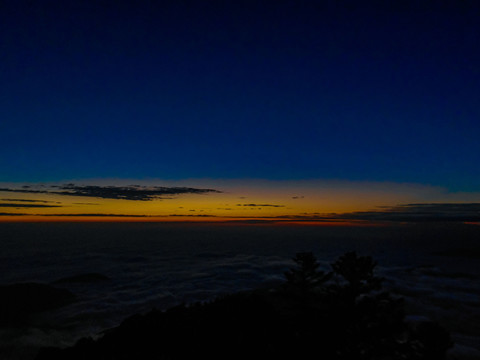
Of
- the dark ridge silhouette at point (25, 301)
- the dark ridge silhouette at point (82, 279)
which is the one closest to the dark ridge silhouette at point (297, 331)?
the dark ridge silhouette at point (25, 301)

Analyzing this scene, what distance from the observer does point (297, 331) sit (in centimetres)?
1471

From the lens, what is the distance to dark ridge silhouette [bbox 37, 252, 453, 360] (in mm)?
9672

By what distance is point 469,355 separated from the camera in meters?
20.6

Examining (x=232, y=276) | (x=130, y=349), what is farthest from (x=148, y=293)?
(x=130, y=349)

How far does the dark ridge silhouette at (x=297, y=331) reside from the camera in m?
9.67

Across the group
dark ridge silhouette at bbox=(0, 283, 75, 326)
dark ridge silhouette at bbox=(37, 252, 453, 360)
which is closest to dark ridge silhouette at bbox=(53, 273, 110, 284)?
dark ridge silhouette at bbox=(0, 283, 75, 326)

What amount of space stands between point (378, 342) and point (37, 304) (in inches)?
1510

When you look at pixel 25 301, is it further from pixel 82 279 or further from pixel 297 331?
pixel 297 331

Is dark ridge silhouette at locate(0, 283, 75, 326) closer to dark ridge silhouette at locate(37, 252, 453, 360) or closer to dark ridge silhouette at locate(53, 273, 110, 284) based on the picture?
dark ridge silhouette at locate(53, 273, 110, 284)

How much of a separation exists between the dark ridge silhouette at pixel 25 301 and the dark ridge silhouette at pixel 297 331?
2117 centimetres

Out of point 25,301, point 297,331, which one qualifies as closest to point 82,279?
point 25,301

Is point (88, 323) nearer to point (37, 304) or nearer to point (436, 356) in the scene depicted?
point (37, 304)

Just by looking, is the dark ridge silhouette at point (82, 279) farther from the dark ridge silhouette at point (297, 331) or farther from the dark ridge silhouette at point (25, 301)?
the dark ridge silhouette at point (297, 331)

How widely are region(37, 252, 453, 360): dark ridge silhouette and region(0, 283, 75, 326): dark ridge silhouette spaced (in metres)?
21.2
